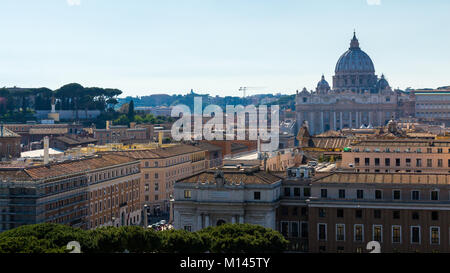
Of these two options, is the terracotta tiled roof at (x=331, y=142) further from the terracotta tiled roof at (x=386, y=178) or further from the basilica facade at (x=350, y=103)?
the basilica facade at (x=350, y=103)

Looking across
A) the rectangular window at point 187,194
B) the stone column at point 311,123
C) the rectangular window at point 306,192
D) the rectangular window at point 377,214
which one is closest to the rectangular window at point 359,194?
the rectangular window at point 377,214

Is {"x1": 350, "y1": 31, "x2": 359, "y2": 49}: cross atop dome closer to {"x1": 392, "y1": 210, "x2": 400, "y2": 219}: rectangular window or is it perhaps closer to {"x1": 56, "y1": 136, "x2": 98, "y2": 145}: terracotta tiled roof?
{"x1": 56, "y1": 136, "x2": 98, "y2": 145}: terracotta tiled roof

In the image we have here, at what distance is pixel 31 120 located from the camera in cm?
13262

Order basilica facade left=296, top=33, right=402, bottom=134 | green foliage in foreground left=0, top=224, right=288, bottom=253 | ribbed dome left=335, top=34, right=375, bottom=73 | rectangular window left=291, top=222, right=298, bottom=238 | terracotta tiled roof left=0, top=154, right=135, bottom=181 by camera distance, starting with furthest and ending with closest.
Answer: ribbed dome left=335, top=34, right=375, bottom=73
basilica facade left=296, top=33, right=402, bottom=134
terracotta tiled roof left=0, top=154, right=135, bottom=181
rectangular window left=291, top=222, right=298, bottom=238
green foliage in foreground left=0, top=224, right=288, bottom=253

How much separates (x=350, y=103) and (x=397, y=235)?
465ft

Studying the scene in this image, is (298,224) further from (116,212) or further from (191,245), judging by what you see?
(116,212)

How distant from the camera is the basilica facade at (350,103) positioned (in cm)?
17088

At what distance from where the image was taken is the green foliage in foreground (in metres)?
28.9

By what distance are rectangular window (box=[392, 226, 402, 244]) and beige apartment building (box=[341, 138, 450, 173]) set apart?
42.7 ft

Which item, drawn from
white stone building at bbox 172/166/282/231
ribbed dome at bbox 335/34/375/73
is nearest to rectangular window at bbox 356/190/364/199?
white stone building at bbox 172/166/282/231

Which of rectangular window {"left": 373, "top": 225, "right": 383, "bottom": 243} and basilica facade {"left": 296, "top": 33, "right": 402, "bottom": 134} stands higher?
basilica facade {"left": 296, "top": 33, "right": 402, "bottom": 134}

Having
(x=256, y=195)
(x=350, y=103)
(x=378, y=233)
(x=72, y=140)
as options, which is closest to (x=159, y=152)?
(x=72, y=140)

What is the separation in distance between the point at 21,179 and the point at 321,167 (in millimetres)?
15751

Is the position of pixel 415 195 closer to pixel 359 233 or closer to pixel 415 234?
pixel 415 234
